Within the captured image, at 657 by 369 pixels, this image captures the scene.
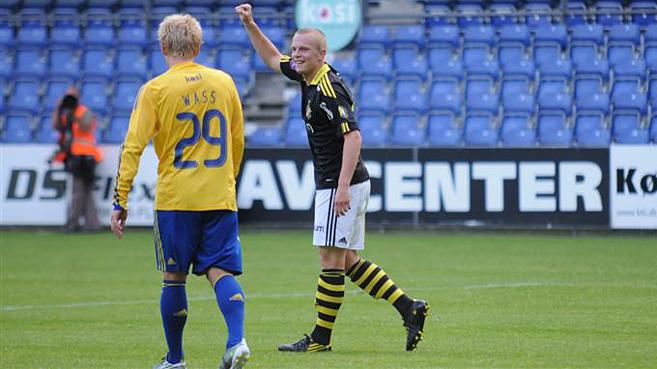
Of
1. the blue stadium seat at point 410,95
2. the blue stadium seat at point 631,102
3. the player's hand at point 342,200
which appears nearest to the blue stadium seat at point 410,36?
the blue stadium seat at point 410,95

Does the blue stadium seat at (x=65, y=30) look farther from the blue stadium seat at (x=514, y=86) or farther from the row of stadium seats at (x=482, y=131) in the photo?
the blue stadium seat at (x=514, y=86)

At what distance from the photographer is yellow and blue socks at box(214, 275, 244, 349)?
7.30m

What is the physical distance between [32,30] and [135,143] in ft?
65.2

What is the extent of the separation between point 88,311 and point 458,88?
41.3 ft

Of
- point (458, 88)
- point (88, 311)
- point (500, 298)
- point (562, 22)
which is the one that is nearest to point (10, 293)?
point (88, 311)

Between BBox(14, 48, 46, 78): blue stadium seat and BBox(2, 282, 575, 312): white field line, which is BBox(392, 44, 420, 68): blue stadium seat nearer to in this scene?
BBox(14, 48, 46, 78): blue stadium seat

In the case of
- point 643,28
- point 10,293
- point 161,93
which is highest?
point 643,28

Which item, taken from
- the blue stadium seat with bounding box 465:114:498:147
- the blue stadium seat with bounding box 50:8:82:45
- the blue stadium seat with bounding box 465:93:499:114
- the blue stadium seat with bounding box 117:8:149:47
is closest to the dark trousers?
the blue stadium seat with bounding box 117:8:149:47

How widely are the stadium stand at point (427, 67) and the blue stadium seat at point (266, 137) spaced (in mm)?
36

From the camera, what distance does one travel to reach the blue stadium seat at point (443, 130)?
21.0 meters

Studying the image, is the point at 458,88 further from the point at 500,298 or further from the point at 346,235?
the point at 346,235

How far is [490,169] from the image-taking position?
63.2ft

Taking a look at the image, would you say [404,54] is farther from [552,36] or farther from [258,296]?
[258,296]

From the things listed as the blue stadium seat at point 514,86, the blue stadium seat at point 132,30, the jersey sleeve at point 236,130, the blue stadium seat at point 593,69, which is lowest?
the jersey sleeve at point 236,130
